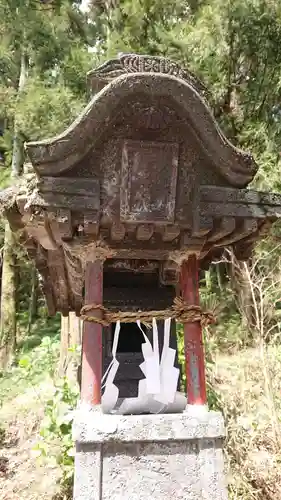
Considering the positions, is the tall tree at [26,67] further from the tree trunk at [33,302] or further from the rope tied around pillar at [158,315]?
the rope tied around pillar at [158,315]

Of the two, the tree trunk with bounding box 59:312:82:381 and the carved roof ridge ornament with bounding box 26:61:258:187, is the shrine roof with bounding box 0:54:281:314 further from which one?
the tree trunk with bounding box 59:312:82:381

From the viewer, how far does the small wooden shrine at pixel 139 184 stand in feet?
9.48

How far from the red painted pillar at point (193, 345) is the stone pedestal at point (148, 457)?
215mm

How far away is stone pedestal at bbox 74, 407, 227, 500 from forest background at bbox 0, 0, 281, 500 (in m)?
2.24

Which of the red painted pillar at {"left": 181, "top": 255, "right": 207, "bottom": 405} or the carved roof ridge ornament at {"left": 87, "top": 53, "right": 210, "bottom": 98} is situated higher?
the carved roof ridge ornament at {"left": 87, "top": 53, "right": 210, "bottom": 98}

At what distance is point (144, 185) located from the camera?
3.04m

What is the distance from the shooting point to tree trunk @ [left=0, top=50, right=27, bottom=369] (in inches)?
446

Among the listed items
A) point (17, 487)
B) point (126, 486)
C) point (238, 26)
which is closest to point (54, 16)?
point (238, 26)

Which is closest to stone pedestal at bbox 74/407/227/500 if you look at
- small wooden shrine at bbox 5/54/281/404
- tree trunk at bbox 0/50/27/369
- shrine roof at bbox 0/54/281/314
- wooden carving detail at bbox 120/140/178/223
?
small wooden shrine at bbox 5/54/281/404

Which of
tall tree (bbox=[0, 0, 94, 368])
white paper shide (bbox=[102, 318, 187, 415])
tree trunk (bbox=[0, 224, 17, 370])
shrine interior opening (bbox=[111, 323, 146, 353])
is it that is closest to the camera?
white paper shide (bbox=[102, 318, 187, 415])

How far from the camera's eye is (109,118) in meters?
2.92

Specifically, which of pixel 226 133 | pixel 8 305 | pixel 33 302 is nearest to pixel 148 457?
pixel 226 133

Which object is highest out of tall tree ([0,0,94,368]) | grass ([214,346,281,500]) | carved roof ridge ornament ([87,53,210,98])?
tall tree ([0,0,94,368])

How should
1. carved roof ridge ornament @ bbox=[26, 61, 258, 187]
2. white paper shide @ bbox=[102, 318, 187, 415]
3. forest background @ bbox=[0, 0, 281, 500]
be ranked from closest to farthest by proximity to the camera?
carved roof ridge ornament @ bbox=[26, 61, 258, 187], white paper shide @ bbox=[102, 318, 187, 415], forest background @ bbox=[0, 0, 281, 500]
